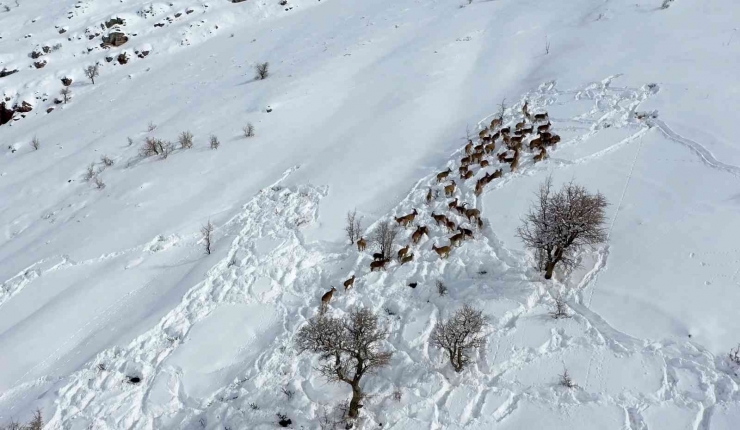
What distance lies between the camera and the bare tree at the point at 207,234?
13923 millimetres

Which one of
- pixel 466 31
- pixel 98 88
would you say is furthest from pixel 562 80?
pixel 98 88

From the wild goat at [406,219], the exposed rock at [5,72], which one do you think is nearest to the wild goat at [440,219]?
the wild goat at [406,219]

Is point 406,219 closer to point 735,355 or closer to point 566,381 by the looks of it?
point 566,381

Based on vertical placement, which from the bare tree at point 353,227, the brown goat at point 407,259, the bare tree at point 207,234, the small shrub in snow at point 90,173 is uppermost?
the small shrub in snow at point 90,173

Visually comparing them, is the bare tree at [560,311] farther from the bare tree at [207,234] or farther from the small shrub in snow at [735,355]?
the bare tree at [207,234]

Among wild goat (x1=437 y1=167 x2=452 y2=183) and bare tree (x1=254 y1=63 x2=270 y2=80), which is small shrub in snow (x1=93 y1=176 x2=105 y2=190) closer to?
bare tree (x1=254 y1=63 x2=270 y2=80)

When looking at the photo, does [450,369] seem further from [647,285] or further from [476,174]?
[476,174]

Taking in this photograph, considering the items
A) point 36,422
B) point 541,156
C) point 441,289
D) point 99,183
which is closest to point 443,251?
point 441,289

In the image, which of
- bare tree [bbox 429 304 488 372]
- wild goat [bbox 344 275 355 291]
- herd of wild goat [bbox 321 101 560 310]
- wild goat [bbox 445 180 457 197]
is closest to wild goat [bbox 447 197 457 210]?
herd of wild goat [bbox 321 101 560 310]

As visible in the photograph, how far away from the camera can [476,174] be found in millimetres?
15625

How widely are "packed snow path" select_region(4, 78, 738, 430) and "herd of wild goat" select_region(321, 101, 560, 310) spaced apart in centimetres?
29

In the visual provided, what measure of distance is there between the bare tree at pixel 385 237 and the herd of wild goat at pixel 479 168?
37 millimetres

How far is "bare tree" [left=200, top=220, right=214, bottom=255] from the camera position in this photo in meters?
13.9

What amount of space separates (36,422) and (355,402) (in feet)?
21.9
